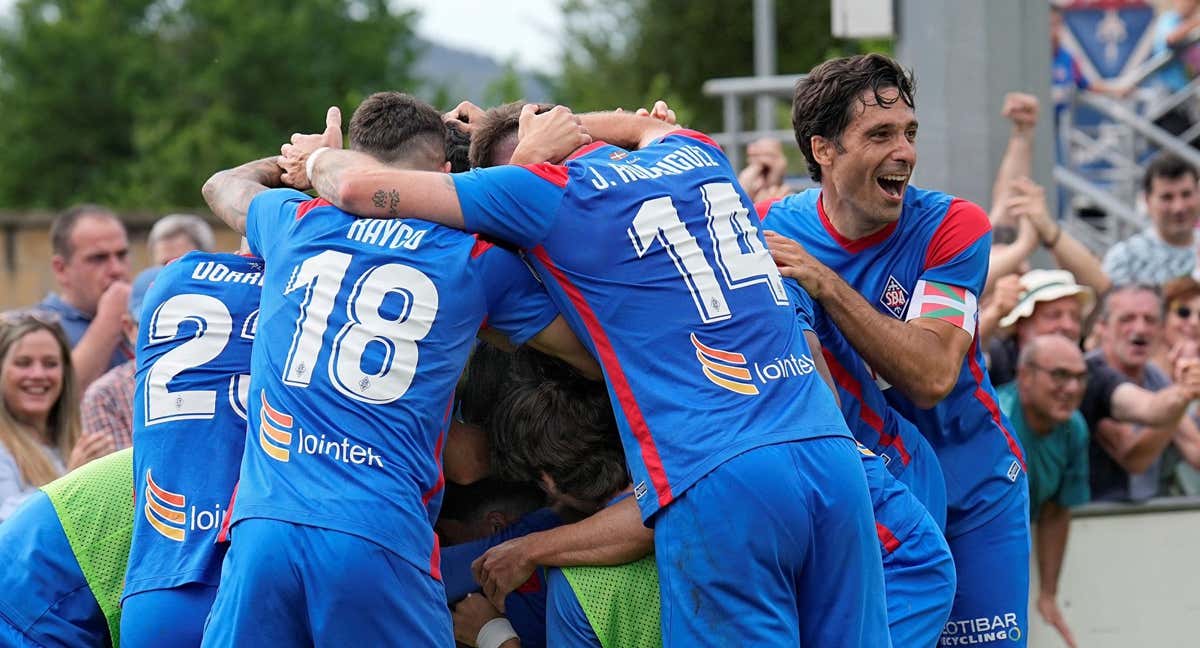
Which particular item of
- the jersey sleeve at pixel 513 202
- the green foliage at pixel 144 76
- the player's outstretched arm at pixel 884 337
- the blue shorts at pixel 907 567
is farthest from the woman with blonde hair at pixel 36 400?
the green foliage at pixel 144 76

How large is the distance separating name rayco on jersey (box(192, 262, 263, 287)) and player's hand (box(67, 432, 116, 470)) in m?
2.03

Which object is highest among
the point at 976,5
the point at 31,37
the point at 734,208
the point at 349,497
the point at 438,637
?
the point at 31,37

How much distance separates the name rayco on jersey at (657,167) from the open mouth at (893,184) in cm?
79

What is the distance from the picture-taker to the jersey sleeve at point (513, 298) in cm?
455

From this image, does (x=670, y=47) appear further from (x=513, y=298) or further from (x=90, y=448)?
(x=513, y=298)

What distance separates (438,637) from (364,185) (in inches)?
49.9

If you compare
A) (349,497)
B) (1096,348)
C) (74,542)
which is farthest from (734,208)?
(1096,348)

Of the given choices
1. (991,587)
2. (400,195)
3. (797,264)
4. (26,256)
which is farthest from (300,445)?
(26,256)

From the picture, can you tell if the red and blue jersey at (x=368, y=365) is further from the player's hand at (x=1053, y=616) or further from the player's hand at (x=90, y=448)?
the player's hand at (x=1053, y=616)

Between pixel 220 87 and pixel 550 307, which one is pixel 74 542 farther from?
pixel 220 87

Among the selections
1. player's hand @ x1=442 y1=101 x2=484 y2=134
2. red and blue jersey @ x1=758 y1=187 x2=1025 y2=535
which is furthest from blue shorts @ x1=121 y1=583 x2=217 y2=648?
red and blue jersey @ x1=758 y1=187 x2=1025 y2=535

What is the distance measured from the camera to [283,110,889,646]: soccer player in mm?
4332

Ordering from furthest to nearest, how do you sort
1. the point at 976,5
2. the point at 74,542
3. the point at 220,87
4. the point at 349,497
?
1. the point at 220,87
2. the point at 976,5
3. the point at 74,542
4. the point at 349,497

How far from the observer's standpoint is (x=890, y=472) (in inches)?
210
